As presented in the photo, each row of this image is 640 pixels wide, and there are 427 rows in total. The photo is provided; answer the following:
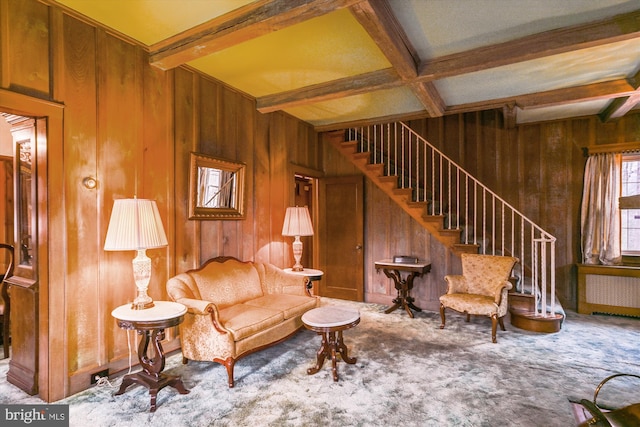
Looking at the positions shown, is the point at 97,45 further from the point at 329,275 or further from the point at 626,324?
the point at 626,324

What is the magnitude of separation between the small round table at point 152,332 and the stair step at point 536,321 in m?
3.86

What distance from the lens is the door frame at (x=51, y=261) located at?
240cm

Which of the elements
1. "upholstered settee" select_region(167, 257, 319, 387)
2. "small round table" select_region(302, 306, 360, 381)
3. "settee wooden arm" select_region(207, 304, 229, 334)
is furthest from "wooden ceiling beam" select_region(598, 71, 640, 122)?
"settee wooden arm" select_region(207, 304, 229, 334)

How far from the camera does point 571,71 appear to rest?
3453mm

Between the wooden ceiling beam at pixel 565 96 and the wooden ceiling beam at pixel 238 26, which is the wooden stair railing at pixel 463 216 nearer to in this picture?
the wooden ceiling beam at pixel 565 96

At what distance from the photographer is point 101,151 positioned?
273 cm

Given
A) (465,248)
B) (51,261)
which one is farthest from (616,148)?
(51,261)

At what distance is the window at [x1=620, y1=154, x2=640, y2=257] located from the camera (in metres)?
4.82

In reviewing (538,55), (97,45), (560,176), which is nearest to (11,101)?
(97,45)

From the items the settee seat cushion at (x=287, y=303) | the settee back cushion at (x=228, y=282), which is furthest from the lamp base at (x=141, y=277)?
the settee seat cushion at (x=287, y=303)

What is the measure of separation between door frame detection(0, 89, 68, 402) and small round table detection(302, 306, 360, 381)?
6.19 ft

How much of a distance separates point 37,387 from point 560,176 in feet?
22.1

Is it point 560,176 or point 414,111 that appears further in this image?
point 560,176

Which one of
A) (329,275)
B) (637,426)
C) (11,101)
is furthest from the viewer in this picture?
(329,275)
